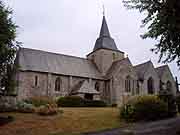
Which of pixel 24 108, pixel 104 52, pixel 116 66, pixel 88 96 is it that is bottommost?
pixel 24 108

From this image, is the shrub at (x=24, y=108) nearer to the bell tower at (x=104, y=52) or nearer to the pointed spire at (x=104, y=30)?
the bell tower at (x=104, y=52)

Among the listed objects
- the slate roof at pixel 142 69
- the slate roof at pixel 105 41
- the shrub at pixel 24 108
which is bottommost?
the shrub at pixel 24 108

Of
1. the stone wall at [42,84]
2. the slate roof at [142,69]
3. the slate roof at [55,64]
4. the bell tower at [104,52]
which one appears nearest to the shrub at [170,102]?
the stone wall at [42,84]

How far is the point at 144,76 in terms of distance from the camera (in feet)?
157

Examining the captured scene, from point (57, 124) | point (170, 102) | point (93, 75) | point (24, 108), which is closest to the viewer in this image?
point (57, 124)

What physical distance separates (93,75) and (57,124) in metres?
26.1

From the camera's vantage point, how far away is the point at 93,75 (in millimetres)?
45719

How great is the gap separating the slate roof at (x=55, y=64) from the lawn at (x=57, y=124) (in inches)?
717

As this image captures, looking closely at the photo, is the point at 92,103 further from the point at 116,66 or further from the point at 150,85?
the point at 150,85

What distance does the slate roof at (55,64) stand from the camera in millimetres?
40531

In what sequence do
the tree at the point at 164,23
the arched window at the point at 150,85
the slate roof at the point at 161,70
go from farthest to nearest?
the slate roof at the point at 161,70
the arched window at the point at 150,85
the tree at the point at 164,23

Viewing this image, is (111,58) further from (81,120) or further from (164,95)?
(81,120)

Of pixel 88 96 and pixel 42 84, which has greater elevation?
pixel 42 84

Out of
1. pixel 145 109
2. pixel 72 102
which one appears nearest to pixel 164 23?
pixel 145 109
